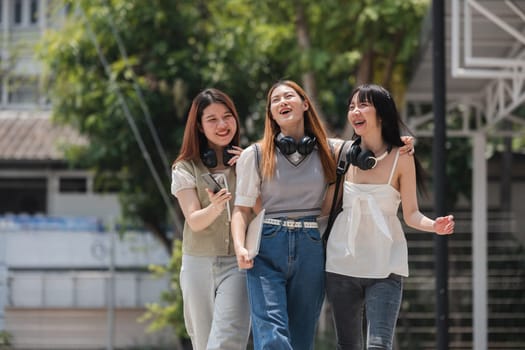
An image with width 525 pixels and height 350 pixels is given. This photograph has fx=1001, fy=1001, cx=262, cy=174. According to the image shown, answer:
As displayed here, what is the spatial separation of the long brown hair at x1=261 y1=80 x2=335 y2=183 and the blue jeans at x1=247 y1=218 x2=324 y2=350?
0.32 m

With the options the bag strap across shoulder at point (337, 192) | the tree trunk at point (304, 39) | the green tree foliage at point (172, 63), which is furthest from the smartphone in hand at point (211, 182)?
the tree trunk at point (304, 39)

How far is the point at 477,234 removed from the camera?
1411 cm

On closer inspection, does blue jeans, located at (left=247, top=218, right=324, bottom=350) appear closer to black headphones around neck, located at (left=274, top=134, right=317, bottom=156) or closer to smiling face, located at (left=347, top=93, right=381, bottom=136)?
black headphones around neck, located at (left=274, top=134, right=317, bottom=156)

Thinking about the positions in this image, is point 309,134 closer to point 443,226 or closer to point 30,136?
point 443,226

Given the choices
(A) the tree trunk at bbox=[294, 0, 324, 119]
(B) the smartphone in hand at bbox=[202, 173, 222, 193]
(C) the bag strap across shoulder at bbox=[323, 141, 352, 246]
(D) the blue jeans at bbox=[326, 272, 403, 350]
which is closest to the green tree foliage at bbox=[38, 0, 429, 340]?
(A) the tree trunk at bbox=[294, 0, 324, 119]

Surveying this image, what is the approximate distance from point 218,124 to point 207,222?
59 centimetres

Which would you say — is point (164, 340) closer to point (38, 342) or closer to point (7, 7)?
point (38, 342)

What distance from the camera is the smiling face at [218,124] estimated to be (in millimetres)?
5711

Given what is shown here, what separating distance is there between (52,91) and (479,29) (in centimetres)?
707

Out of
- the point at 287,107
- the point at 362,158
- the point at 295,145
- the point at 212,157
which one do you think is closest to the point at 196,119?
the point at 212,157

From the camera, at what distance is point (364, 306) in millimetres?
5465

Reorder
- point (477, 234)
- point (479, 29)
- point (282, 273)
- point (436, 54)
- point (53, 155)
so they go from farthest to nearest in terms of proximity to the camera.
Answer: point (53, 155) < point (477, 234) < point (479, 29) < point (436, 54) < point (282, 273)

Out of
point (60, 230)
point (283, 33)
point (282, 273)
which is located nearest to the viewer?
point (282, 273)

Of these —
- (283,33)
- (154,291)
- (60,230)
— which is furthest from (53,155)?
(283,33)
